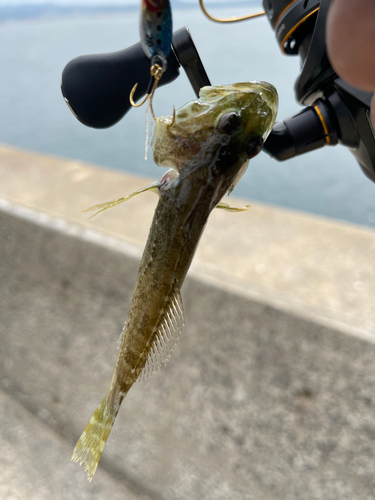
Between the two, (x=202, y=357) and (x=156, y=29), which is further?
(x=202, y=357)

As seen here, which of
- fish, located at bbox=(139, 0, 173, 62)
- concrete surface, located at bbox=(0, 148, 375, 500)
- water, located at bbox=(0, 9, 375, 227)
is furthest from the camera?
water, located at bbox=(0, 9, 375, 227)

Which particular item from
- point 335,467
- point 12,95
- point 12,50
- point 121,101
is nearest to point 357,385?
point 335,467

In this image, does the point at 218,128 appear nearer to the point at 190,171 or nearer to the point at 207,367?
the point at 190,171

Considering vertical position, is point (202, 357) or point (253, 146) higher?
point (253, 146)

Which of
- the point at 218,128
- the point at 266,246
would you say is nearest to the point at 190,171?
the point at 218,128

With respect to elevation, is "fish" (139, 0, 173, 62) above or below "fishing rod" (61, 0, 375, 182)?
above

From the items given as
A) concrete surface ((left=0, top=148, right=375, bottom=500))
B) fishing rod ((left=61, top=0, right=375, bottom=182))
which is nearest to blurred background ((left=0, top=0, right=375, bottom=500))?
concrete surface ((left=0, top=148, right=375, bottom=500))

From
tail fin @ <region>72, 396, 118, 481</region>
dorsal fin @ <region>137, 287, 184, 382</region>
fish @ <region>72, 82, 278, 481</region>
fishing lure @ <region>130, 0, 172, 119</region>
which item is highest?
fishing lure @ <region>130, 0, 172, 119</region>

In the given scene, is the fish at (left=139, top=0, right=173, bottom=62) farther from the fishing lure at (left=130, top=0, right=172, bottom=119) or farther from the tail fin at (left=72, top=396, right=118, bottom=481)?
the tail fin at (left=72, top=396, right=118, bottom=481)
